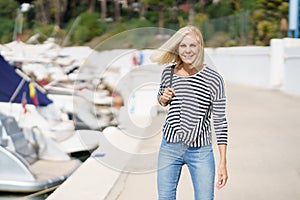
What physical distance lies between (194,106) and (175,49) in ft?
1.26

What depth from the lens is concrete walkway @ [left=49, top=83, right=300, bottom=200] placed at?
555 centimetres

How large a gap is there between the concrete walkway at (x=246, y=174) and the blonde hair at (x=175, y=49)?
2.60ft

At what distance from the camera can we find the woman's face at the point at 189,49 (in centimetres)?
341

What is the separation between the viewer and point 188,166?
138 inches

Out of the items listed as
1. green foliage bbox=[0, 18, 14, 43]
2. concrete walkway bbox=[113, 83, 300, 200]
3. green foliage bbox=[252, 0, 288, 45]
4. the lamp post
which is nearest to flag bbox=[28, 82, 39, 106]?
concrete walkway bbox=[113, 83, 300, 200]

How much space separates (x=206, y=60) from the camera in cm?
366

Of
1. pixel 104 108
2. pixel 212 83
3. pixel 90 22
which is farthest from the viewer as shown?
pixel 90 22

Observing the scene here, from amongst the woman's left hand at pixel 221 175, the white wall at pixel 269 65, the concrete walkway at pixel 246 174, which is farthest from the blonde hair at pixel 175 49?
the white wall at pixel 269 65

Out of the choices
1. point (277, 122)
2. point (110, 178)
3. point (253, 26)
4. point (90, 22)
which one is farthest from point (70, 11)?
point (110, 178)

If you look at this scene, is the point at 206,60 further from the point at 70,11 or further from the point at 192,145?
the point at 70,11

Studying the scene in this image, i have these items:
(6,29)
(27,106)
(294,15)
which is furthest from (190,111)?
(6,29)

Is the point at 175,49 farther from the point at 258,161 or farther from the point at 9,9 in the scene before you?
the point at 9,9

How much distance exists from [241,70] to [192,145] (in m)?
18.3

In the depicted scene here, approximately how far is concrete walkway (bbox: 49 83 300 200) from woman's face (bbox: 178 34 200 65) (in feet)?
2.86
